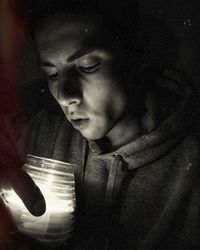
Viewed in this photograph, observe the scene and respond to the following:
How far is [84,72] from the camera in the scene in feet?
3.74

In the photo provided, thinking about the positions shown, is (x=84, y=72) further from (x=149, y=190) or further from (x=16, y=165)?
(x=149, y=190)

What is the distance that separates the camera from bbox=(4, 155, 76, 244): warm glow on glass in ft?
3.26

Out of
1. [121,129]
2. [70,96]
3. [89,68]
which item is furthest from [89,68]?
[121,129]

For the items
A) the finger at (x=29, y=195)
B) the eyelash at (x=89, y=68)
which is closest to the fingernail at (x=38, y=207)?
the finger at (x=29, y=195)

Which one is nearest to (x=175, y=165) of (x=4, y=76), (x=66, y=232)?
(x=66, y=232)

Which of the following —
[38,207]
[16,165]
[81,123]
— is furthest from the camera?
[81,123]

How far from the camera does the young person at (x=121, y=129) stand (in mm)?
1114

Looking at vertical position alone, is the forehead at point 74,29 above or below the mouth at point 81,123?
above

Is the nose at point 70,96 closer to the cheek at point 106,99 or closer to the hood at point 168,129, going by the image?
the cheek at point 106,99

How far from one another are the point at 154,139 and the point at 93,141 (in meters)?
0.24

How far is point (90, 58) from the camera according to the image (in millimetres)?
1117

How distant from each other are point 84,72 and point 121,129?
10.6 inches

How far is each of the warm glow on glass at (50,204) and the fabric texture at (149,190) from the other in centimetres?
23

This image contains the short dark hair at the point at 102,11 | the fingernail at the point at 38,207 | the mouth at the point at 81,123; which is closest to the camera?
the fingernail at the point at 38,207
